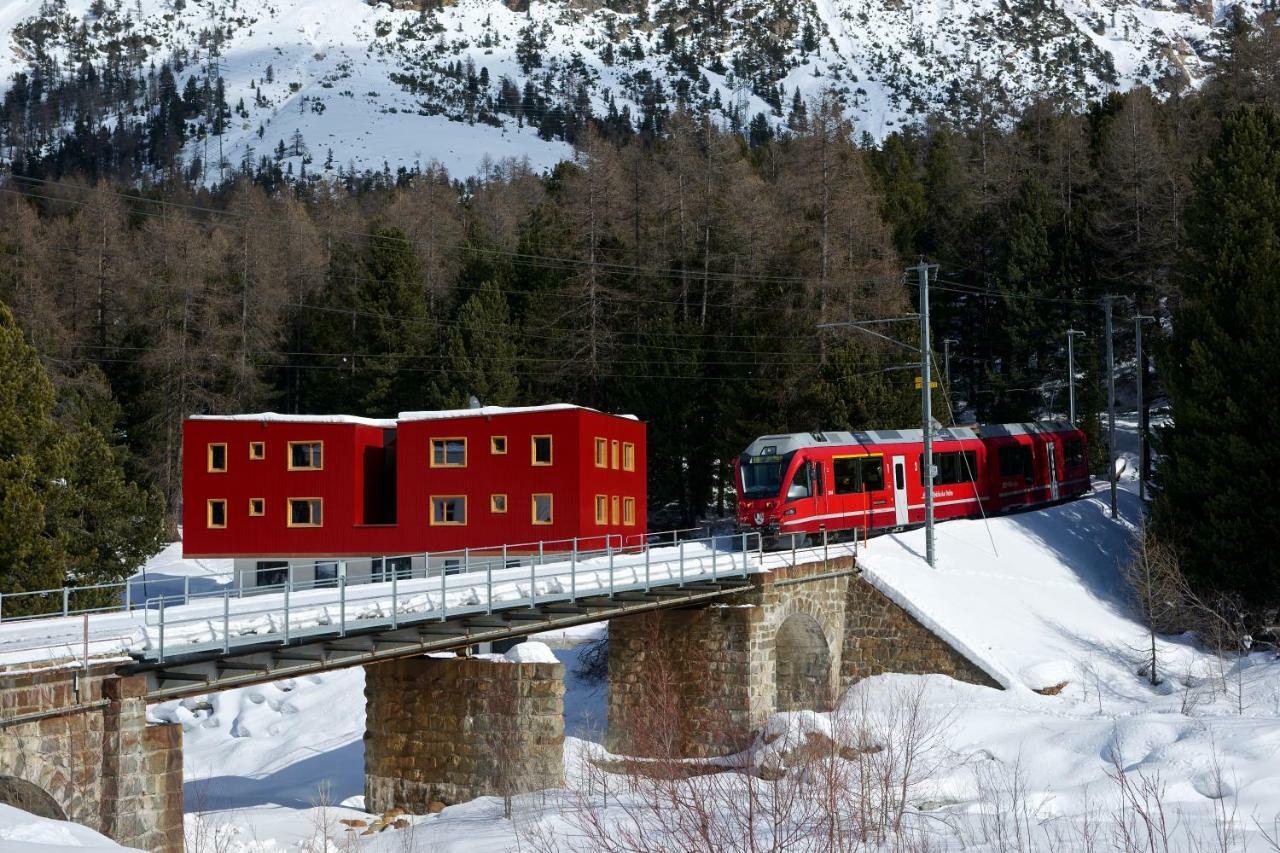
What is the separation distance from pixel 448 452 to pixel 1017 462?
1753 cm

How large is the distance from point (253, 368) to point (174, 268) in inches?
221

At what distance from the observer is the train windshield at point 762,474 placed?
34.9 metres

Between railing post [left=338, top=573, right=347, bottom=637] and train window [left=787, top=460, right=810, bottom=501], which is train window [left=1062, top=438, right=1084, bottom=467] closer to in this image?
train window [left=787, top=460, right=810, bottom=501]

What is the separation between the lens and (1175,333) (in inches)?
1608

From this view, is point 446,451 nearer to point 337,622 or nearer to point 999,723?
point 999,723

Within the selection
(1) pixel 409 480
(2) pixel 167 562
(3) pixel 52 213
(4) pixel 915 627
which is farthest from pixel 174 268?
(4) pixel 915 627

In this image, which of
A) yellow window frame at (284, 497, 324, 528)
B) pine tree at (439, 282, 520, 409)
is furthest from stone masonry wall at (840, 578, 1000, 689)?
pine tree at (439, 282, 520, 409)

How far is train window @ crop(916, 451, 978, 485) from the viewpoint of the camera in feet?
127

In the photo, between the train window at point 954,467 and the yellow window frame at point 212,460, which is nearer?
the train window at point 954,467

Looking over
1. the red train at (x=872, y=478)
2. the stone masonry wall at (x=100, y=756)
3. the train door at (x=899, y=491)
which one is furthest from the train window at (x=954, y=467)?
the stone masonry wall at (x=100, y=756)

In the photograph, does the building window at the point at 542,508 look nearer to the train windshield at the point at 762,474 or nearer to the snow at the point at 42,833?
the train windshield at the point at 762,474

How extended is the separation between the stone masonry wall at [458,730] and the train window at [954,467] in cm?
1599

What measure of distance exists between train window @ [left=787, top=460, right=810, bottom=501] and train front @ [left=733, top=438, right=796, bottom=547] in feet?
0.84

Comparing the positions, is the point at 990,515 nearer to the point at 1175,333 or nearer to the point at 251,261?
the point at 1175,333
